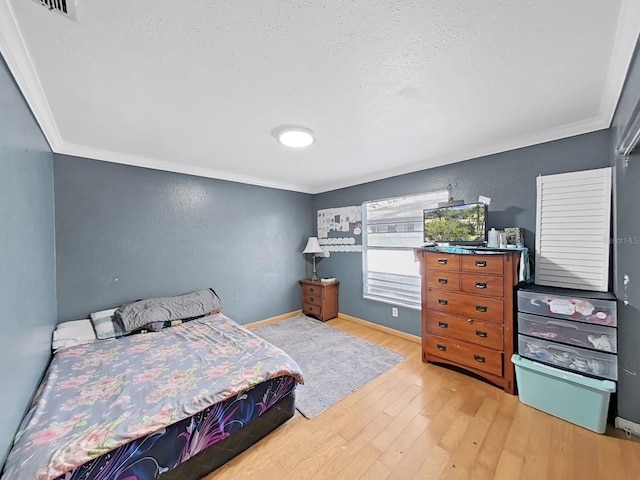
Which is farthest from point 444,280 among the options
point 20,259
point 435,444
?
point 20,259

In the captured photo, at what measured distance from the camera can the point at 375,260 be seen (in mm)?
3820

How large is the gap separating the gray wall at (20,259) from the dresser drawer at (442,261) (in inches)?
120

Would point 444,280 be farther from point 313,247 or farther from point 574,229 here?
point 313,247

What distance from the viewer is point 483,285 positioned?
2.25 m

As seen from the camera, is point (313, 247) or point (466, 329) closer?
point (466, 329)

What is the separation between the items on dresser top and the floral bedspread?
1.94 m

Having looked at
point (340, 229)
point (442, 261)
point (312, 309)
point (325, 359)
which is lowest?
point (325, 359)

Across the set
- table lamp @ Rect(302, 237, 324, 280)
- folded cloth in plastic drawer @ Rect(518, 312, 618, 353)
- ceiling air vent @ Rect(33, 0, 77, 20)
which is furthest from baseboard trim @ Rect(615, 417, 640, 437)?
ceiling air vent @ Rect(33, 0, 77, 20)

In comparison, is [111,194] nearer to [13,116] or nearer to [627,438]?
[13,116]

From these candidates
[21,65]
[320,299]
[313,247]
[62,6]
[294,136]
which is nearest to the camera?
[62,6]

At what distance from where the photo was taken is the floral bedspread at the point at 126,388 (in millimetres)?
1135

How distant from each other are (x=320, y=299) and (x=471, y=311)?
226 cm

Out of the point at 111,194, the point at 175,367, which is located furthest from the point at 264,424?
the point at 111,194

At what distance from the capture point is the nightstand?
4027 mm
